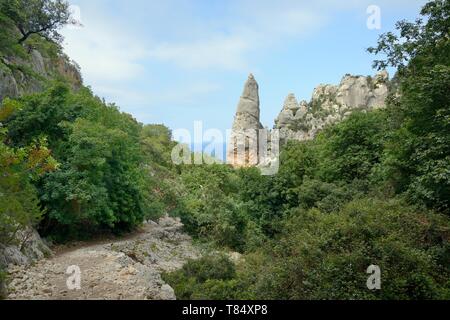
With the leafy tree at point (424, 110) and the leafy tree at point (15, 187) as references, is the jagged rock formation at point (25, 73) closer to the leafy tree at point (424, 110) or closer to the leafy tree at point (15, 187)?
the leafy tree at point (15, 187)

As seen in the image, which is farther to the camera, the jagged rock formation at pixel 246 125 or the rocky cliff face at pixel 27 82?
the jagged rock formation at pixel 246 125

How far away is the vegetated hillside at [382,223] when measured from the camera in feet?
31.3

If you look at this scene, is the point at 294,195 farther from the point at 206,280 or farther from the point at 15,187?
the point at 15,187

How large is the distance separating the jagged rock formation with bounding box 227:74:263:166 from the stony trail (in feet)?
A: 150

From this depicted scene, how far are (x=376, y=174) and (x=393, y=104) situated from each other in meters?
4.08

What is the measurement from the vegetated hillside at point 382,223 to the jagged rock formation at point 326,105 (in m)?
43.5

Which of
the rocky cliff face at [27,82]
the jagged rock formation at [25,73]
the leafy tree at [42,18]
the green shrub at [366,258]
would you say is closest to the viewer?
the green shrub at [366,258]

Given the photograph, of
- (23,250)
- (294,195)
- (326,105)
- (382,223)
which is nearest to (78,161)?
(23,250)

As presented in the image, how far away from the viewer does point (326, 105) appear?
A: 229 ft

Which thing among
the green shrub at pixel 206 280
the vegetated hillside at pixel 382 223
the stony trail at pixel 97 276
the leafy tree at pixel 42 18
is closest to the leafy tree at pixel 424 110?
the vegetated hillside at pixel 382 223

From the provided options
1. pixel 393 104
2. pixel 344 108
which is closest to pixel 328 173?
pixel 393 104

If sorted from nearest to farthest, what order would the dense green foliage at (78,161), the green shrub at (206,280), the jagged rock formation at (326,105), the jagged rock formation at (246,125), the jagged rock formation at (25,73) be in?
the green shrub at (206,280), the dense green foliage at (78,161), the jagged rock formation at (25,73), the jagged rock formation at (246,125), the jagged rock formation at (326,105)

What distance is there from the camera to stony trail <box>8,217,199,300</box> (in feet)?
32.3

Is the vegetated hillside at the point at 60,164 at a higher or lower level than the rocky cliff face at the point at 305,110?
lower
